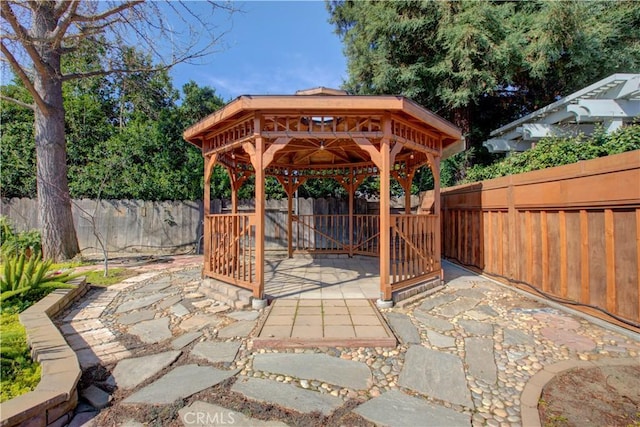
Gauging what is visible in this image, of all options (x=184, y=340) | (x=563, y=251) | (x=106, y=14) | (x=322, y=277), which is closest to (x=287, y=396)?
(x=184, y=340)

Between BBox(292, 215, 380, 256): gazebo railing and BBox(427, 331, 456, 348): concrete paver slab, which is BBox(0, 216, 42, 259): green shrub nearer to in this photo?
BBox(292, 215, 380, 256): gazebo railing

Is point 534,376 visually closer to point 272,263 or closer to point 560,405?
point 560,405

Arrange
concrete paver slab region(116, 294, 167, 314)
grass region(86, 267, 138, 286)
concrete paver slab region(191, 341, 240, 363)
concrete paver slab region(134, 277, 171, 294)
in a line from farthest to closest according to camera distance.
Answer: grass region(86, 267, 138, 286) → concrete paver slab region(134, 277, 171, 294) → concrete paver slab region(116, 294, 167, 314) → concrete paver slab region(191, 341, 240, 363)

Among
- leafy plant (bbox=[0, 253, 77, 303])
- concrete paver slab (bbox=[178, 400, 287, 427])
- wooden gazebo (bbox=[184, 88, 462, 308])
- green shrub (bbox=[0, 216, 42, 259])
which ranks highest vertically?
wooden gazebo (bbox=[184, 88, 462, 308])

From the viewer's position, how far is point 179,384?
2057 millimetres

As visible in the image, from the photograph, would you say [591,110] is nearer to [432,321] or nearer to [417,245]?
[417,245]

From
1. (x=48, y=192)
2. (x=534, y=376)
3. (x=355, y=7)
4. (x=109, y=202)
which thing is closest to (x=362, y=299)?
(x=534, y=376)

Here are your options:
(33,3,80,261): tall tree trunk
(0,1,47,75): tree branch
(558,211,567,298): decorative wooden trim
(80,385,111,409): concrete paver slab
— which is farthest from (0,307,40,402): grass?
(0,1,47,75): tree branch

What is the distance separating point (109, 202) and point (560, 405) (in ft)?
31.4

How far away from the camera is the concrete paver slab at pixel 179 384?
1910 millimetres

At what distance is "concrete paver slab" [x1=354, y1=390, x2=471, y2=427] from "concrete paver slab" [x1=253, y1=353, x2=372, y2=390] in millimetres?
215

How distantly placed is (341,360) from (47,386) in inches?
80.0

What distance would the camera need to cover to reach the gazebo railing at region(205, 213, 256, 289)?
13.1 feet

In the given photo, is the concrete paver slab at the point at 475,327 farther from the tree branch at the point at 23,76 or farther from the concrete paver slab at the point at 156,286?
the tree branch at the point at 23,76
